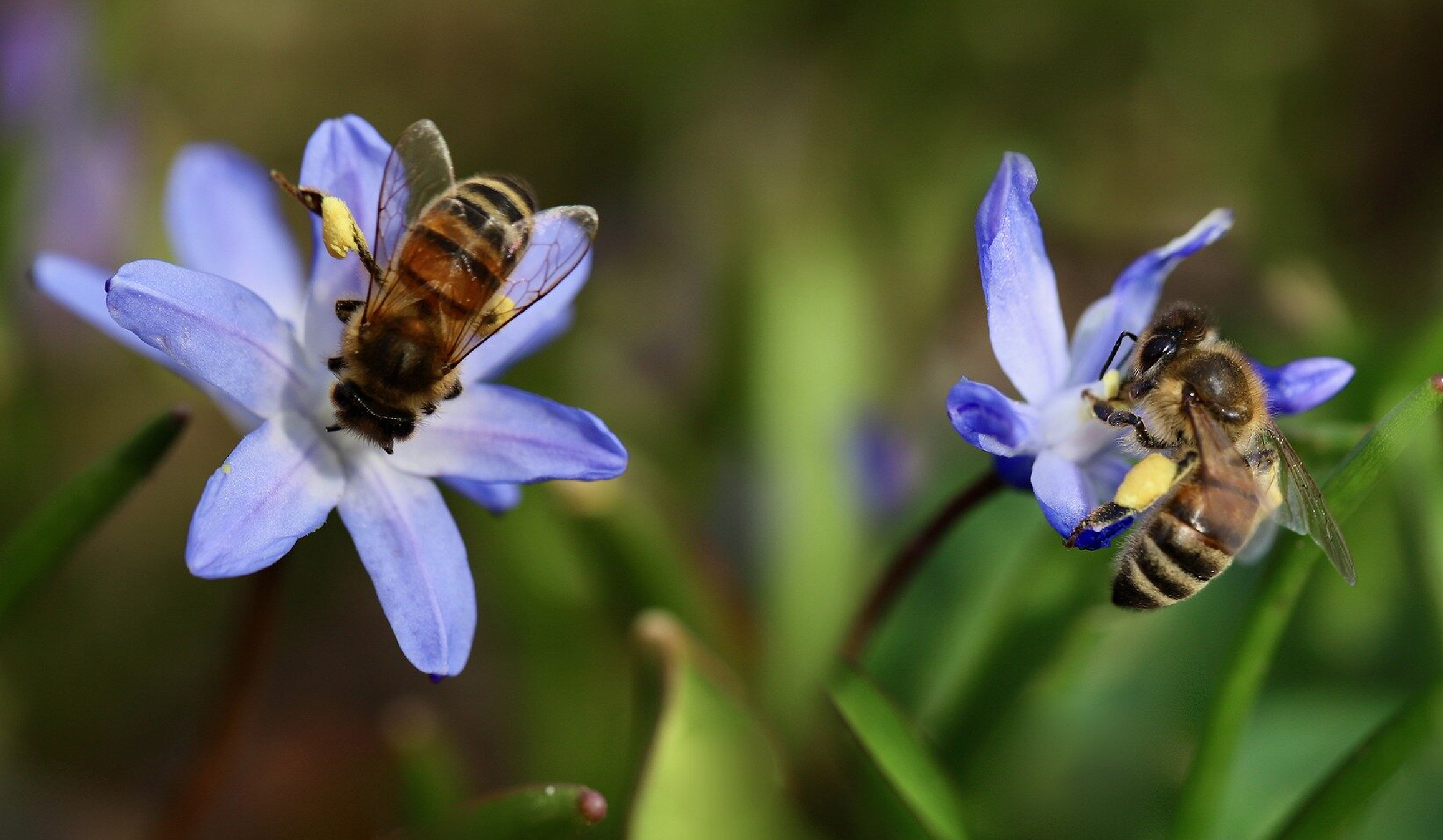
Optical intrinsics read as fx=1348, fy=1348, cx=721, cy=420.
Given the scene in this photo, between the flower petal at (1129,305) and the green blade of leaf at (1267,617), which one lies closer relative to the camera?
the green blade of leaf at (1267,617)

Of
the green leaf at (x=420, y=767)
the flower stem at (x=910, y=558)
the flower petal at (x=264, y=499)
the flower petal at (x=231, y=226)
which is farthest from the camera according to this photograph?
the green leaf at (x=420, y=767)

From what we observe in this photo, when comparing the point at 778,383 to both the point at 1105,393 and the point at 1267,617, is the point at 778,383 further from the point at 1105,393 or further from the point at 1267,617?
the point at 1267,617

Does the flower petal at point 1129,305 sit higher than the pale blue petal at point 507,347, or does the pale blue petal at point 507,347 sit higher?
the flower petal at point 1129,305

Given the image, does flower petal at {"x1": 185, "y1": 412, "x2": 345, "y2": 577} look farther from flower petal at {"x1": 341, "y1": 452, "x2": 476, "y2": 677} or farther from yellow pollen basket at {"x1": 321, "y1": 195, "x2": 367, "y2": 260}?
yellow pollen basket at {"x1": 321, "y1": 195, "x2": 367, "y2": 260}

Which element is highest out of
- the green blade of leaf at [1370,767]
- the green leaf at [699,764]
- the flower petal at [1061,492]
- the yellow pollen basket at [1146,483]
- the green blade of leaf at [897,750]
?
the yellow pollen basket at [1146,483]

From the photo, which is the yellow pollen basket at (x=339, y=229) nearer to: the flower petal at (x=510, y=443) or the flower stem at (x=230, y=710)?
the flower petal at (x=510, y=443)

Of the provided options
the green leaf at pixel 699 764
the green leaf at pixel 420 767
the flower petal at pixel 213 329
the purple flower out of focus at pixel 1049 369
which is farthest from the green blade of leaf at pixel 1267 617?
the flower petal at pixel 213 329

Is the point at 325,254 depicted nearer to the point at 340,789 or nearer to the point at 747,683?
the point at 747,683
